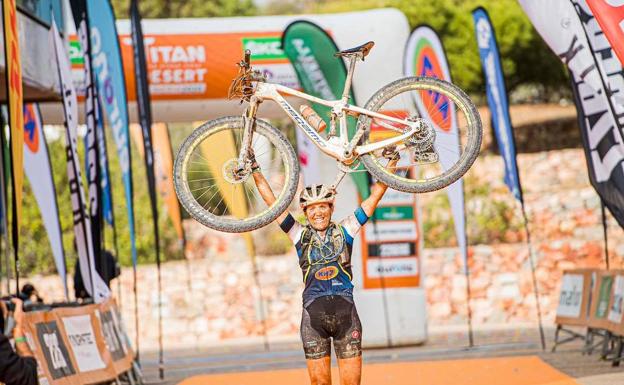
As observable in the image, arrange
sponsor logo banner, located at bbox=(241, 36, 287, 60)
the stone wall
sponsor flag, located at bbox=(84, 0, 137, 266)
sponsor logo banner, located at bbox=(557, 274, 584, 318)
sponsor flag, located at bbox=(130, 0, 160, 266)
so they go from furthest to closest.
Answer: the stone wall < sponsor logo banner, located at bbox=(241, 36, 287, 60) < sponsor logo banner, located at bbox=(557, 274, 584, 318) < sponsor flag, located at bbox=(130, 0, 160, 266) < sponsor flag, located at bbox=(84, 0, 137, 266)

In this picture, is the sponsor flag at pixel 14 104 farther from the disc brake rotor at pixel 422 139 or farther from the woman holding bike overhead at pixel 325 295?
the disc brake rotor at pixel 422 139

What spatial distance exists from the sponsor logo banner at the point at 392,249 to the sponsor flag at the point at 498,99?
7.14 feet

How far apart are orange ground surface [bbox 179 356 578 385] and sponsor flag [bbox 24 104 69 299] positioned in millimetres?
2701

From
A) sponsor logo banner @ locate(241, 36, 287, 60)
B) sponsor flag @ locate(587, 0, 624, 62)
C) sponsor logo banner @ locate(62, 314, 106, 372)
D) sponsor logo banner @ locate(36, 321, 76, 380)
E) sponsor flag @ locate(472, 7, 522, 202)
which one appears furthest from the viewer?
sponsor logo banner @ locate(241, 36, 287, 60)

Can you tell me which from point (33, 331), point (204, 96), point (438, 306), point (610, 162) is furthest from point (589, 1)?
point (438, 306)

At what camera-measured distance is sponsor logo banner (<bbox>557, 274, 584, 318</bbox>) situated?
16.9 metres

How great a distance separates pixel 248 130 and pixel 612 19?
3852mm

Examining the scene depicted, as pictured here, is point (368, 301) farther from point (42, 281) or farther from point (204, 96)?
point (42, 281)

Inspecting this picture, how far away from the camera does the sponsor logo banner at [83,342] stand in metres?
12.1

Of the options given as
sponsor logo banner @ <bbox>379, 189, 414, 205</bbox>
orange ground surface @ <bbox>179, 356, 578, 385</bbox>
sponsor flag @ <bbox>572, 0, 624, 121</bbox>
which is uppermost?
sponsor flag @ <bbox>572, 0, 624, 121</bbox>

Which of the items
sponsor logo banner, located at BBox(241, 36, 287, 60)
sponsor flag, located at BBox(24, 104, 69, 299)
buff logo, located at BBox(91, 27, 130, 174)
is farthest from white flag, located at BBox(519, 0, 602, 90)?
sponsor flag, located at BBox(24, 104, 69, 299)

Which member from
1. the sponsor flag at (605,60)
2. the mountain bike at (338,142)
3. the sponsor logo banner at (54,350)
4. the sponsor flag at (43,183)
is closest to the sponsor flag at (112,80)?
the sponsor flag at (43,183)

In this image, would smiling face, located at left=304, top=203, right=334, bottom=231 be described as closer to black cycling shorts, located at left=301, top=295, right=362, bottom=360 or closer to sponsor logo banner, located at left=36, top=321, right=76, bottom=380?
black cycling shorts, located at left=301, top=295, right=362, bottom=360

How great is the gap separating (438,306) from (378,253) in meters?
7.65
